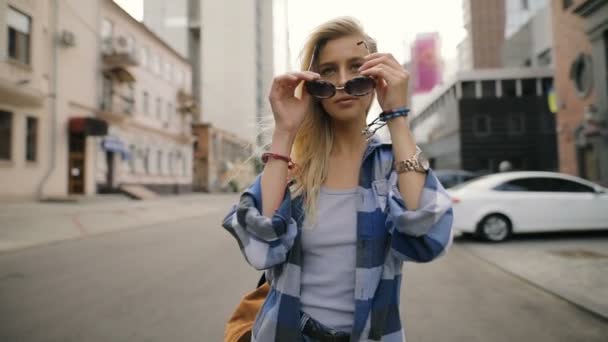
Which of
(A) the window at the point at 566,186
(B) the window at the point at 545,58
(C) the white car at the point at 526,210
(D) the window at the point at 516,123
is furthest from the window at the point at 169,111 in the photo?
(B) the window at the point at 545,58

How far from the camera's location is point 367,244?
129 cm

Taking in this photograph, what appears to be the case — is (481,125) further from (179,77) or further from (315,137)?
(315,137)

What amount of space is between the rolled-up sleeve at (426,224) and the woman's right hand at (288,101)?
443 millimetres

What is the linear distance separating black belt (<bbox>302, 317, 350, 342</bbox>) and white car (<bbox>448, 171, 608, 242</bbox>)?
785 centimetres

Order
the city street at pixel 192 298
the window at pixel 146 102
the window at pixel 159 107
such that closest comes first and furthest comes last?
the city street at pixel 192 298
the window at pixel 146 102
the window at pixel 159 107

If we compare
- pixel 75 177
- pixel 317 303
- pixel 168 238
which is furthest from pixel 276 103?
pixel 75 177

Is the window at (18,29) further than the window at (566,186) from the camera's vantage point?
No

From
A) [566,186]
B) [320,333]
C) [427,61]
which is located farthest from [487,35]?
[320,333]

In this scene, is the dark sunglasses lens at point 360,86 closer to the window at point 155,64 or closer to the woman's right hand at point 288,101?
the woman's right hand at point 288,101

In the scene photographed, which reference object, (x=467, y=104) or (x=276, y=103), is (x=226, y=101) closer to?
(x=467, y=104)

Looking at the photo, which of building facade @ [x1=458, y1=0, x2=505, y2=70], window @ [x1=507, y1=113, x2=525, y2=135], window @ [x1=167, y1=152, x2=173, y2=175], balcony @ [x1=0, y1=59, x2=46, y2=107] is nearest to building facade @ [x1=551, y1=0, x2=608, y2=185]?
window @ [x1=507, y1=113, x2=525, y2=135]

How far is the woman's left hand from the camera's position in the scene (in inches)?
49.0

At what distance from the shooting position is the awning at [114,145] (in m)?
22.1

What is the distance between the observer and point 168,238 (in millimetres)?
9312
